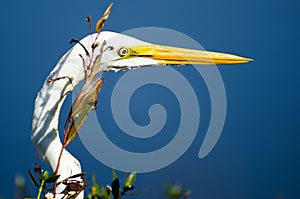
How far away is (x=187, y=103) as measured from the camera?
0.94 metres

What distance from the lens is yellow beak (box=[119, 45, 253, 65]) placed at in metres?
1.09

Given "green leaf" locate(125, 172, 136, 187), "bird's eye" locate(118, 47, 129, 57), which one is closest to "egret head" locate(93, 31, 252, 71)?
"bird's eye" locate(118, 47, 129, 57)

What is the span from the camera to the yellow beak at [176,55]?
109 cm

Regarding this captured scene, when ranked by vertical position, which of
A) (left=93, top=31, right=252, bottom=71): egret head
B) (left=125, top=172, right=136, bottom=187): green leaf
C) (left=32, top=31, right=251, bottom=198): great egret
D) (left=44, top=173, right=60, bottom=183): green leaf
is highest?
(left=93, top=31, right=252, bottom=71): egret head

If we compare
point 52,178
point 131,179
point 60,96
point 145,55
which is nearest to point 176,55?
point 145,55

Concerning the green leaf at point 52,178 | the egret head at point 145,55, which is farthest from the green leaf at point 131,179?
the egret head at point 145,55

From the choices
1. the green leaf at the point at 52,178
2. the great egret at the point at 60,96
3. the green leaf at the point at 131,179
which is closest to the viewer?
the green leaf at the point at 52,178

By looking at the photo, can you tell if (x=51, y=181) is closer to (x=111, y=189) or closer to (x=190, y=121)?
(x=111, y=189)

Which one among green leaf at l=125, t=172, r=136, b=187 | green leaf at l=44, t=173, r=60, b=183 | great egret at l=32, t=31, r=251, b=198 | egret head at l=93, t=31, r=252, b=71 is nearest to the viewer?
green leaf at l=44, t=173, r=60, b=183

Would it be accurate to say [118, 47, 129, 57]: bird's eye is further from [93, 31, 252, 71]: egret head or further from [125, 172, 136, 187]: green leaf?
[125, 172, 136, 187]: green leaf

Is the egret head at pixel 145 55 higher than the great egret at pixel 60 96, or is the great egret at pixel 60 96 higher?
the egret head at pixel 145 55

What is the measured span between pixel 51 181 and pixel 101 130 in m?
0.30

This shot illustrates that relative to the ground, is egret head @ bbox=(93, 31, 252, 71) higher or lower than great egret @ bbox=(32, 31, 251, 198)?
higher

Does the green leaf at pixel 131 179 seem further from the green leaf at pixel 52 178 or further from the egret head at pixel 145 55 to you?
the egret head at pixel 145 55
